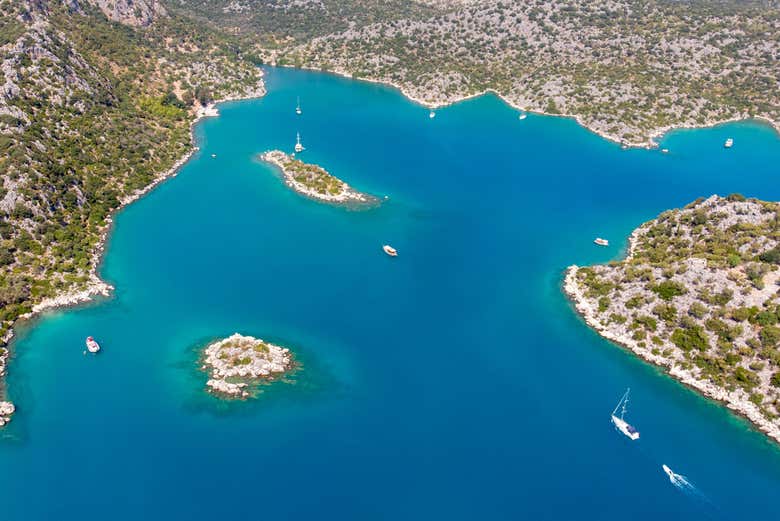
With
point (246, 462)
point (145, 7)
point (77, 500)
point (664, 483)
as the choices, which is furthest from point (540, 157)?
point (145, 7)

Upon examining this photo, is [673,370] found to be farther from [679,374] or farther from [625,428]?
[625,428]

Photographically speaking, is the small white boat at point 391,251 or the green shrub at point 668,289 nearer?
the green shrub at point 668,289

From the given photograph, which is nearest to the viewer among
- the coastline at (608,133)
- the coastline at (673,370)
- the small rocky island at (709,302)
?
the coastline at (673,370)

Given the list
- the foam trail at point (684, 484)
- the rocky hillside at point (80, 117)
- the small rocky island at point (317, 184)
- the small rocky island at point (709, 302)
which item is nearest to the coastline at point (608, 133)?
the rocky hillside at point (80, 117)

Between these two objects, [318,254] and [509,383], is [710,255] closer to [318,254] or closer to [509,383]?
[509,383]

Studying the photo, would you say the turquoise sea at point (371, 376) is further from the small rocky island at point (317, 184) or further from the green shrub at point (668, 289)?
the green shrub at point (668, 289)

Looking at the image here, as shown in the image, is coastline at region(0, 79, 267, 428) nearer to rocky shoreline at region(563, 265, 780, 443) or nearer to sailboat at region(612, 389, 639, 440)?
sailboat at region(612, 389, 639, 440)

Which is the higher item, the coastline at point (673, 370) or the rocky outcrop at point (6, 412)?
the coastline at point (673, 370)
